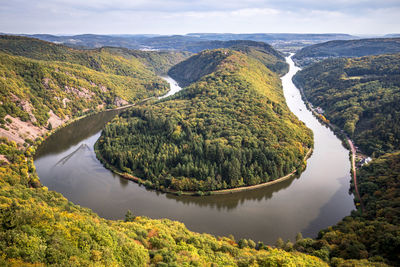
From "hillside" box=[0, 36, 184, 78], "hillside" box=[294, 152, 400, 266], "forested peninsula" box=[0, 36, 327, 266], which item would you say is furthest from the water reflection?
"hillside" box=[0, 36, 184, 78]

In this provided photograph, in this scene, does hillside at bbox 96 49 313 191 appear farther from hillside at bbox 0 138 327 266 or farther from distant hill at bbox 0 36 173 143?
distant hill at bbox 0 36 173 143

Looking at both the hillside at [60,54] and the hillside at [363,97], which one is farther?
the hillside at [60,54]

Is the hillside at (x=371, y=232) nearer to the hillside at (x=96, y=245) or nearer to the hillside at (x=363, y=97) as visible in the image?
the hillside at (x=96, y=245)

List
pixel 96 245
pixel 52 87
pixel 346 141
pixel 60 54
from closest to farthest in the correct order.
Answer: pixel 96 245
pixel 346 141
pixel 52 87
pixel 60 54

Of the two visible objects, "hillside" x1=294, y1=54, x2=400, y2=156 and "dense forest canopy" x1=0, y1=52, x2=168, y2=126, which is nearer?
"hillside" x1=294, y1=54, x2=400, y2=156

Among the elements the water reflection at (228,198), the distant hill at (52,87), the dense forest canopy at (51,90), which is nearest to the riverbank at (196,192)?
the water reflection at (228,198)

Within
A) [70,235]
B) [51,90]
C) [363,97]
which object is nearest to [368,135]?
[363,97]

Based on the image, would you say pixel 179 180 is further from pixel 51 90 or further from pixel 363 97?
pixel 363 97
